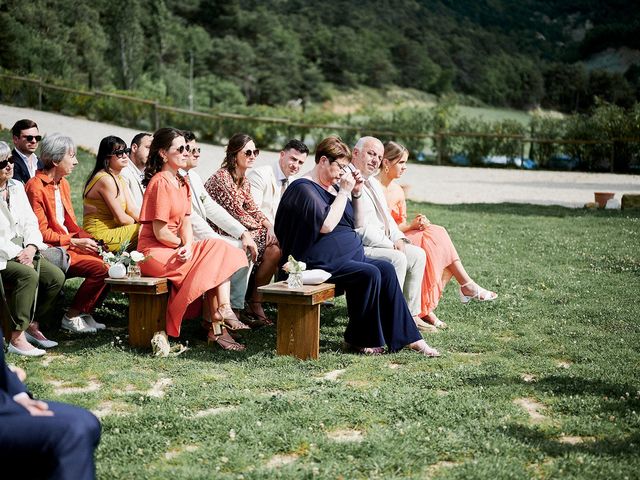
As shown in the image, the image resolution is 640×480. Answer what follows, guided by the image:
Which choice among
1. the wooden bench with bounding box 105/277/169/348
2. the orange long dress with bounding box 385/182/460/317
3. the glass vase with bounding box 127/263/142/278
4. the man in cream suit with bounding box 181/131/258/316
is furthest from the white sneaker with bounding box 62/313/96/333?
the orange long dress with bounding box 385/182/460/317

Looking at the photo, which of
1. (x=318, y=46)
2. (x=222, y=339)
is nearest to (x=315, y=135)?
(x=222, y=339)

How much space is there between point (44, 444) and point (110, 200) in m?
4.87

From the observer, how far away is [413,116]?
36.6 metres

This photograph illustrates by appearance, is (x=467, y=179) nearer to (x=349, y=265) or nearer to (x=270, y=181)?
(x=270, y=181)

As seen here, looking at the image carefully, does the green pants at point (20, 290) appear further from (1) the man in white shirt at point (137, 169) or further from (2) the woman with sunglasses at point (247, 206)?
(2) the woman with sunglasses at point (247, 206)

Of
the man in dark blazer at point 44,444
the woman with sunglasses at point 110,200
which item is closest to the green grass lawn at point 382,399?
the woman with sunglasses at point 110,200

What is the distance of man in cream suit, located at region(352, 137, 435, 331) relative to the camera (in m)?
7.64

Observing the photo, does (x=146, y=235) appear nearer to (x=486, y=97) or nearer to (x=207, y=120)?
(x=207, y=120)

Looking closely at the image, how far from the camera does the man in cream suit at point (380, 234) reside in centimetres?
764

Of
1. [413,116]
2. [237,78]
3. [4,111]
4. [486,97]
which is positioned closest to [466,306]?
[4,111]

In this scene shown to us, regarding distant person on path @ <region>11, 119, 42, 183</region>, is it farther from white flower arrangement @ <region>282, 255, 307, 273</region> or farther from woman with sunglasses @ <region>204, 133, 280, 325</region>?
white flower arrangement @ <region>282, 255, 307, 273</region>

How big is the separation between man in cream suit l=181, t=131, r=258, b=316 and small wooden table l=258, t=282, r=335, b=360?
109 centimetres

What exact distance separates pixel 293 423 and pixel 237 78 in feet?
301

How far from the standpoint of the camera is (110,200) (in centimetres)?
778
